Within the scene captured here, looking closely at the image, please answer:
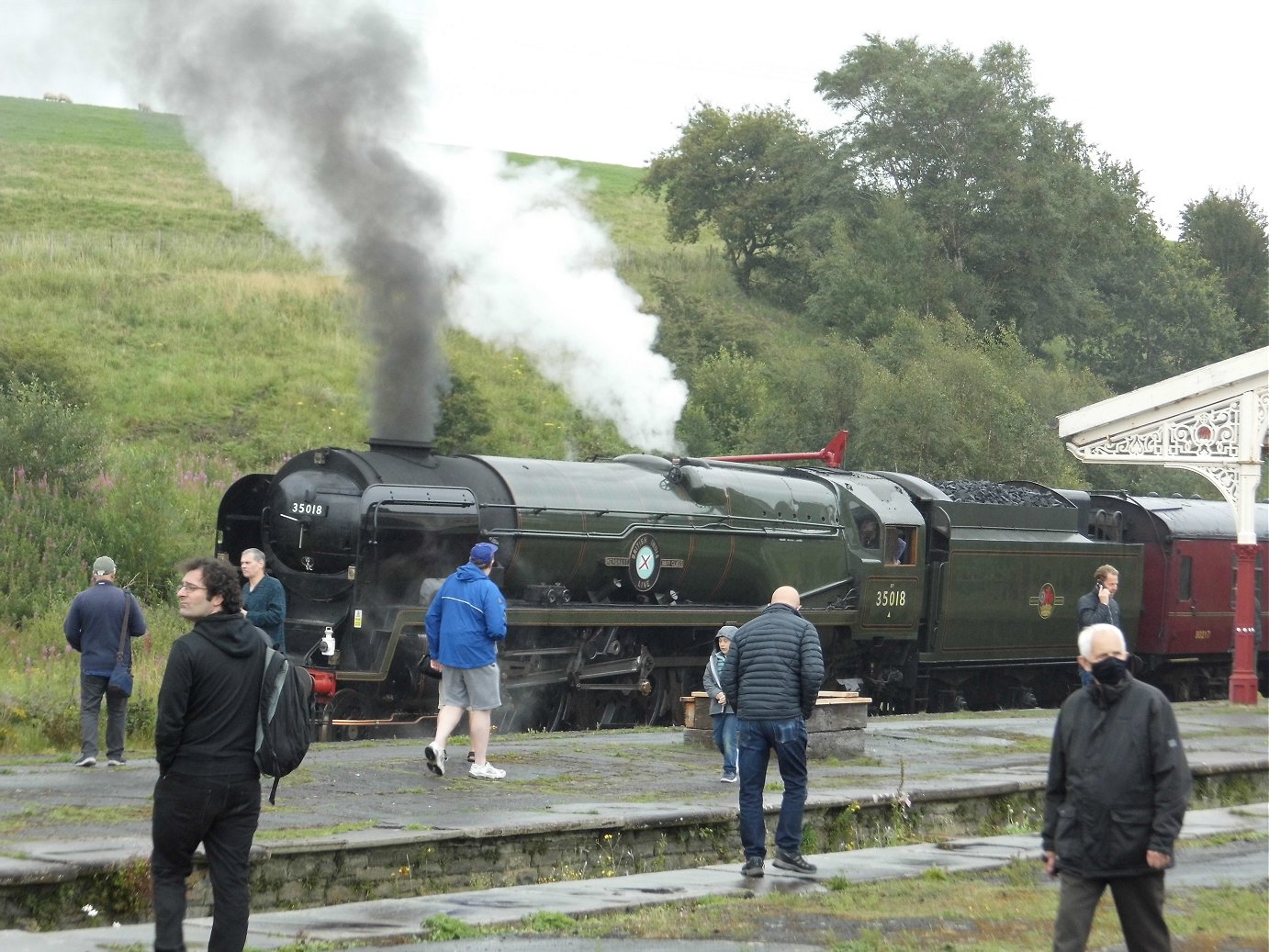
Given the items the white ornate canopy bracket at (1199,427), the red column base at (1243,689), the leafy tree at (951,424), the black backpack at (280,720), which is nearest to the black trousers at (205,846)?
the black backpack at (280,720)

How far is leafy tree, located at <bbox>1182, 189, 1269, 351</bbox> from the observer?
6366cm

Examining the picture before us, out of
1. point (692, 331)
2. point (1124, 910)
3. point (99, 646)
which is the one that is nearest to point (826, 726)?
point (99, 646)

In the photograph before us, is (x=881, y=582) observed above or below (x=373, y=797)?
above

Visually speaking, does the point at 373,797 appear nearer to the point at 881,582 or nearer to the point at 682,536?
the point at 682,536

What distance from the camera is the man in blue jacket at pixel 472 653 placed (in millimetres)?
10555

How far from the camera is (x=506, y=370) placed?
36.5 metres

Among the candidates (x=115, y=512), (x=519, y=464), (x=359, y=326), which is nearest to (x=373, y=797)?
(x=519, y=464)

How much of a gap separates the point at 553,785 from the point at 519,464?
4940mm

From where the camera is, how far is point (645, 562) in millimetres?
15227

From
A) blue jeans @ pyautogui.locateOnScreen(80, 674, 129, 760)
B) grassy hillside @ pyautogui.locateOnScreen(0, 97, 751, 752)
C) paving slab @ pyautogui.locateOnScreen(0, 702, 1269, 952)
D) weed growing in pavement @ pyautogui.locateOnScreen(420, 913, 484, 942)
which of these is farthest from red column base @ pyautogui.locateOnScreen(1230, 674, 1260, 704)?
weed growing in pavement @ pyautogui.locateOnScreen(420, 913, 484, 942)

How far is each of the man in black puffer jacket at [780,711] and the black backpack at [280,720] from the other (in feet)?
10.8

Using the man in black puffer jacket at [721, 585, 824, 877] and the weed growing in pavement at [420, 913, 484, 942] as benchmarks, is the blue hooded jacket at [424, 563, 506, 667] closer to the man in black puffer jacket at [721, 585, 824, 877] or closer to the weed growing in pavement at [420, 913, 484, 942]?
the man in black puffer jacket at [721, 585, 824, 877]

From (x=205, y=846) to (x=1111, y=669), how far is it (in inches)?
139

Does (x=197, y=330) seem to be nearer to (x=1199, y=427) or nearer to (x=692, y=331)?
(x=692, y=331)
